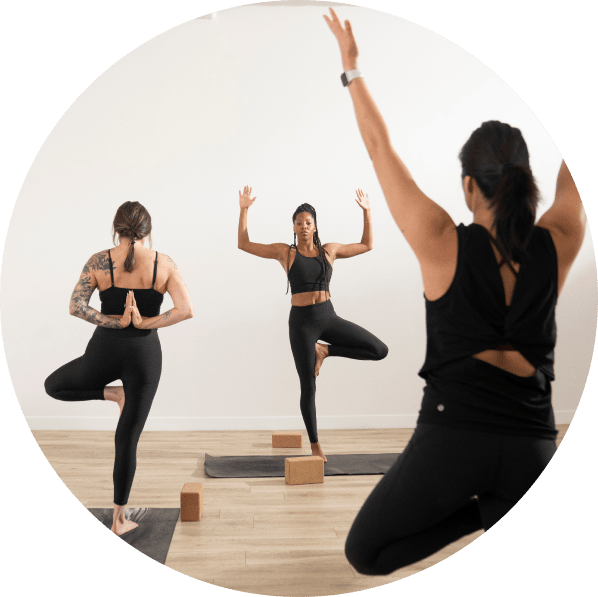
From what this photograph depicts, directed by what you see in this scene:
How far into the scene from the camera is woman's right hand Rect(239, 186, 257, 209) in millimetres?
2582

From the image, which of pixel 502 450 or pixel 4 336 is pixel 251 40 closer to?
pixel 4 336

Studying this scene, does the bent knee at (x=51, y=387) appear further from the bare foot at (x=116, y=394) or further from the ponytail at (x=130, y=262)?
the ponytail at (x=130, y=262)

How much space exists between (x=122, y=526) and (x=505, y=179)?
1959 mm

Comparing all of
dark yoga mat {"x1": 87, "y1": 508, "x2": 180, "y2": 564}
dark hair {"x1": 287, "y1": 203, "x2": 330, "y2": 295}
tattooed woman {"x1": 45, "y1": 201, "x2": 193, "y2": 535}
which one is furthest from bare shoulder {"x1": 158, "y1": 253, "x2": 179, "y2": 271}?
dark yoga mat {"x1": 87, "y1": 508, "x2": 180, "y2": 564}

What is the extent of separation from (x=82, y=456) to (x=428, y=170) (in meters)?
1.73

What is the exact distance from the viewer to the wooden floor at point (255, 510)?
2609 millimetres

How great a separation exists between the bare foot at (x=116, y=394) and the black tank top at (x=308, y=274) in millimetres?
769

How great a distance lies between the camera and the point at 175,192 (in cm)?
261

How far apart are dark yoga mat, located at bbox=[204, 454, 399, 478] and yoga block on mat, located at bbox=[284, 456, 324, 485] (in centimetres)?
2

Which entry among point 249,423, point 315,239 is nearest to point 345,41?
point 315,239

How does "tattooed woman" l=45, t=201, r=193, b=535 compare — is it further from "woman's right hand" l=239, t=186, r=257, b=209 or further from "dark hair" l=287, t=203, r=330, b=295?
"dark hair" l=287, t=203, r=330, b=295

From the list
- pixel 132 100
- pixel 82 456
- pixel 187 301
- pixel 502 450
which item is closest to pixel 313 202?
pixel 187 301

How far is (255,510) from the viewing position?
2631 mm

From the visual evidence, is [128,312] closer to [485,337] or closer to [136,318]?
[136,318]
